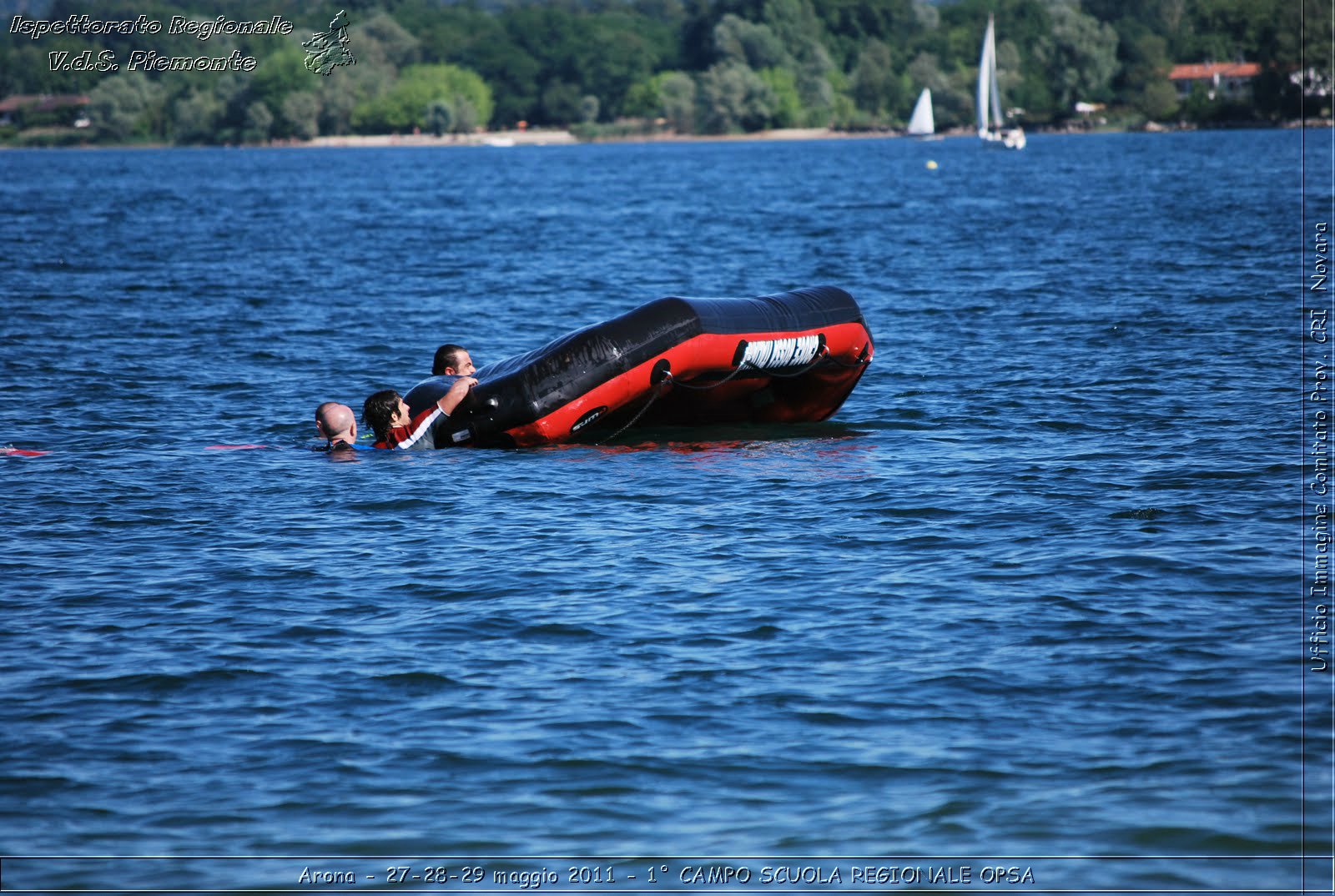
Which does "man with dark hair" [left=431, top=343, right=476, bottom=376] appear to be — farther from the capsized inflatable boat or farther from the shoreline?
the shoreline

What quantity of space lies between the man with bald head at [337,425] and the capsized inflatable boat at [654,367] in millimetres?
530

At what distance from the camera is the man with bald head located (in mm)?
11680

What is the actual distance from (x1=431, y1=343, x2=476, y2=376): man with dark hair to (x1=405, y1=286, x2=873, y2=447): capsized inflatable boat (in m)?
0.13

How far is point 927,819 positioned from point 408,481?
6.24m

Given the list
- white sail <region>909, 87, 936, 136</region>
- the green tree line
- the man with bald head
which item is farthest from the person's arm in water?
white sail <region>909, 87, 936, 136</region>

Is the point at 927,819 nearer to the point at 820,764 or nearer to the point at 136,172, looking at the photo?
the point at 820,764

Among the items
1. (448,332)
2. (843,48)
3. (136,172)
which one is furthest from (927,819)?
(843,48)

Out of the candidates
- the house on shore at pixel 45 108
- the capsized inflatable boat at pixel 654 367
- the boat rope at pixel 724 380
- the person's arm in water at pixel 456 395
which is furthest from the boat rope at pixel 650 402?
the house on shore at pixel 45 108

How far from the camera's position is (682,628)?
739 cm

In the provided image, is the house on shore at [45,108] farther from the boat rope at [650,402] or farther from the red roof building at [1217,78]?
the boat rope at [650,402]

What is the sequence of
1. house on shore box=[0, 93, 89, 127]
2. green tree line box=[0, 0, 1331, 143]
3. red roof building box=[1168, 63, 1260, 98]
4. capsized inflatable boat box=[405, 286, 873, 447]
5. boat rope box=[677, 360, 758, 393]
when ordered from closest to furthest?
capsized inflatable boat box=[405, 286, 873, 447] < boat rope box=[677, 360, 758, 393] < red roof building box=[1168, 63, 1260, 98] < green tree line box=[0, 0, 1331, 143] < house on shore box=[0, 93, 89, 127]

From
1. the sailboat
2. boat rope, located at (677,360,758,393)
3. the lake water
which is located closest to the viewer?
the lake water

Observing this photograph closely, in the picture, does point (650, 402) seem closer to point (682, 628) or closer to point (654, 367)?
point (654, 367)

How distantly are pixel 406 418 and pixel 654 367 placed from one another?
83.4 inches
